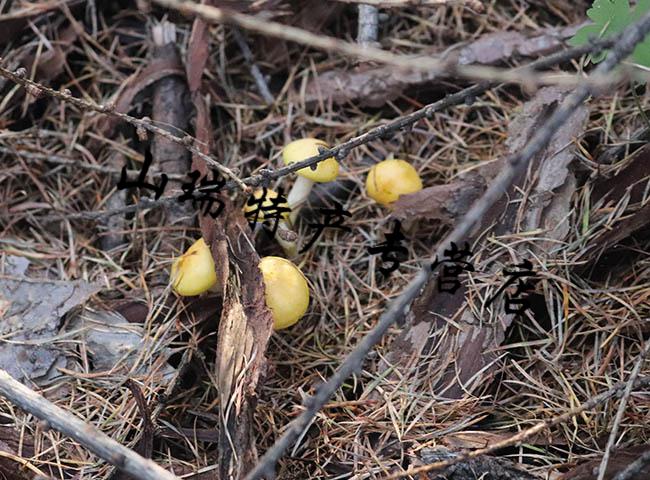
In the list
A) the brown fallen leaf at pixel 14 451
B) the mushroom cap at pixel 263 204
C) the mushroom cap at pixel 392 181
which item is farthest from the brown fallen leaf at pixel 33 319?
the mushroom cap at pixel 392 181

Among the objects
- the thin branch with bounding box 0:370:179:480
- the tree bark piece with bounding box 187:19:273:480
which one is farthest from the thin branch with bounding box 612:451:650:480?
the thin branch with bounding box 0:370:179:480

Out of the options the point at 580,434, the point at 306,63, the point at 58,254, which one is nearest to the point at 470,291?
the point at 580,434

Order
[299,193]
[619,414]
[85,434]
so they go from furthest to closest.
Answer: [299,193], [619,414], [85,434]

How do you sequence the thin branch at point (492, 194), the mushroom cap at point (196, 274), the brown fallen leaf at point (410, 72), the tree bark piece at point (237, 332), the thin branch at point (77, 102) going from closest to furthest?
the thin branch at point (492, 194), the tree bark piece at point (237, 332), the thin branch at point (77, 102), the mushroom cap at point (196, 274), the brown fallen leaf at point (410, 72)

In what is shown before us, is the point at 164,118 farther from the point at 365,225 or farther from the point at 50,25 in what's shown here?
the point at 365,225

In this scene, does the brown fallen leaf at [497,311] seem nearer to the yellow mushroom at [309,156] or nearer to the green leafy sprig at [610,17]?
the green leafy sprig at [610,17]

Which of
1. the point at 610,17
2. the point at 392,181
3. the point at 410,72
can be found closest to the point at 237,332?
the point at 392,181

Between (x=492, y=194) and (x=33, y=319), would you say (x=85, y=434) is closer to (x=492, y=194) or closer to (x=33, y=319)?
(x=33, y=319)
